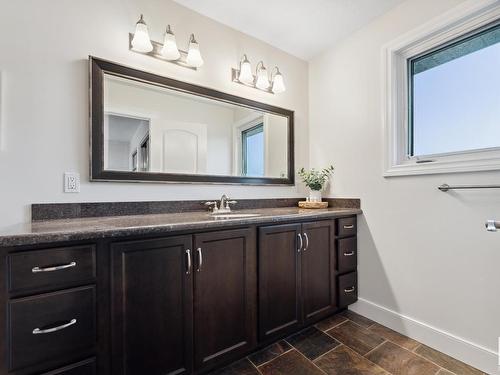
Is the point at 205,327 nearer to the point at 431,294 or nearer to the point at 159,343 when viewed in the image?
the point at 159,343

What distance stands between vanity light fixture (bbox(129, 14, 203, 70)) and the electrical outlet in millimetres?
877

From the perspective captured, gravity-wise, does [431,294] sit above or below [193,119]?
below

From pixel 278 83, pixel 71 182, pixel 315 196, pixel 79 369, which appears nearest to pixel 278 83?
pixel 278 83

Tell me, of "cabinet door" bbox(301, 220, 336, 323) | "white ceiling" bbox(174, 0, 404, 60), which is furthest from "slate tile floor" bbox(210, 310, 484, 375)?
"white ceiling" bbox(174, 0, 404, 60)

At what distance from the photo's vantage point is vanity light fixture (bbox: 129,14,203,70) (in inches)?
60.9

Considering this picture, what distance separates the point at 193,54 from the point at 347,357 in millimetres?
2216

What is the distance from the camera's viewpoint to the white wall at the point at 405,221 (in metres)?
1.45

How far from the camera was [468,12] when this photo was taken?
1.47 metres

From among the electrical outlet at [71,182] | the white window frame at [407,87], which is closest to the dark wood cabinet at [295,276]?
the white window frame at [407,87]

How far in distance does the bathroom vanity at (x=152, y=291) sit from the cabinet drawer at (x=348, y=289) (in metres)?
0.29

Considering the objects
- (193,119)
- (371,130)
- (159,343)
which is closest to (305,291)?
(159,343)

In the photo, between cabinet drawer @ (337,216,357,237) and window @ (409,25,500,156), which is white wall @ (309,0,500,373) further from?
window @ (409,25,500,156)

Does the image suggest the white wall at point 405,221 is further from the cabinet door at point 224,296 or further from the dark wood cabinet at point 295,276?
the cabinet door at point 224,296

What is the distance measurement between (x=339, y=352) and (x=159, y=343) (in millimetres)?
1113
